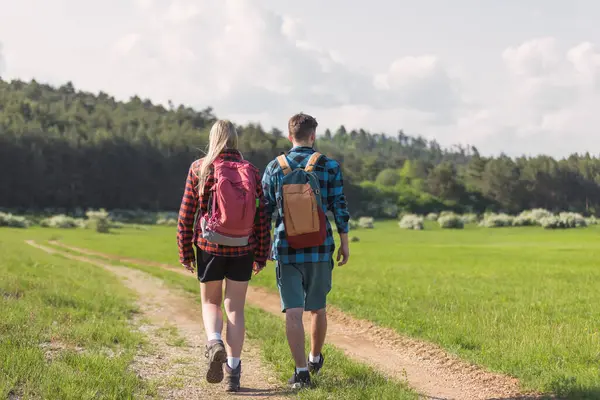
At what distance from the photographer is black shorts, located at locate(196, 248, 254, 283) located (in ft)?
20.5

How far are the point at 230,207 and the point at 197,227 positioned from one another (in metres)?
0.55

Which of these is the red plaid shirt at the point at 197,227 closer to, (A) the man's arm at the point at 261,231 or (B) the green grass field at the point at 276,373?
(A) the man's arm at the point at 261,231

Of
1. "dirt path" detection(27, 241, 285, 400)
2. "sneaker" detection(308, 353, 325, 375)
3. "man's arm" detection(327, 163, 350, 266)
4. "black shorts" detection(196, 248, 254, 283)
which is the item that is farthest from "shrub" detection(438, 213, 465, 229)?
"black shorts" detection(196, 248, 254, 283)

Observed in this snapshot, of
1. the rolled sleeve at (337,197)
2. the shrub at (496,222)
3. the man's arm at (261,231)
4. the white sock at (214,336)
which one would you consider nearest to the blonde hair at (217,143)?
the man's arm at (261,231)

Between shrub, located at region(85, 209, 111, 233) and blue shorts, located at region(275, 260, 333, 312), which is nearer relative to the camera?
blue shorts, located at region(275, 260, 333, 312)

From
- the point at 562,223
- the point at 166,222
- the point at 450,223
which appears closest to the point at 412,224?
the point at 450,223

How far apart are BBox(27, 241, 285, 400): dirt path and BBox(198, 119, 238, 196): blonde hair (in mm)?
2152

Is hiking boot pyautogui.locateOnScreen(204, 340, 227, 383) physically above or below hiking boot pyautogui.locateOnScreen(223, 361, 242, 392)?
above

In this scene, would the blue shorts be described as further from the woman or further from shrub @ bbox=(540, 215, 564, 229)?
shrub @ bbox=(540, 215, 564, 229)

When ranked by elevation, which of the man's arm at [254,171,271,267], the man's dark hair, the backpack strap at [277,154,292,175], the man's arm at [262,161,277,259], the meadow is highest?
the man's dark hair

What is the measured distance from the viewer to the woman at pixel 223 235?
6.09 m

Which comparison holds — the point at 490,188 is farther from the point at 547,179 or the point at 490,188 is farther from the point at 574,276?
the point at 574,276

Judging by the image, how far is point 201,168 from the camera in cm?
621

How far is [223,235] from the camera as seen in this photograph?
6.11m
